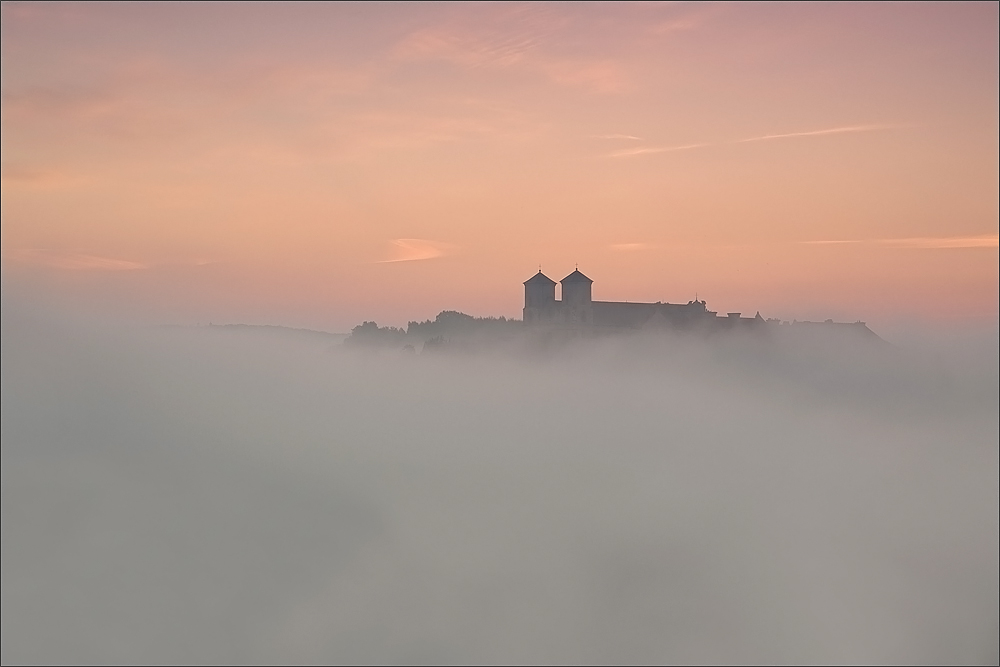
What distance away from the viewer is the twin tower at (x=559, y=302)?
120438 millimetres

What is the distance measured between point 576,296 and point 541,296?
4.96m

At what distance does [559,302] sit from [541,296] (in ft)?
9.35

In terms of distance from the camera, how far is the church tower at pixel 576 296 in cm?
12025

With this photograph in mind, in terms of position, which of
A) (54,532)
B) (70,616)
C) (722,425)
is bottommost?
(70,616)

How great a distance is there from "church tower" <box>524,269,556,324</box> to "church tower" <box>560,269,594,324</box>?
6.66ft

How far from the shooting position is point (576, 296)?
120 metres

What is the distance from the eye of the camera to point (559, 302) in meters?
122

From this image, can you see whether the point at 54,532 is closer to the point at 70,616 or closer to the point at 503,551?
the point at 70,616

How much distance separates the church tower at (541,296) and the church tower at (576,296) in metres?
2.03

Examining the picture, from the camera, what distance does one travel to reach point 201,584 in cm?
14900

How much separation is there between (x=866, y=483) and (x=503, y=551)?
6465cm

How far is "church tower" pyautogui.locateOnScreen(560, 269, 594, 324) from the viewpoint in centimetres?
12025

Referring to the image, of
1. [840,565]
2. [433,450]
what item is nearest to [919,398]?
[840,565]

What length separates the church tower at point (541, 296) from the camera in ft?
403
